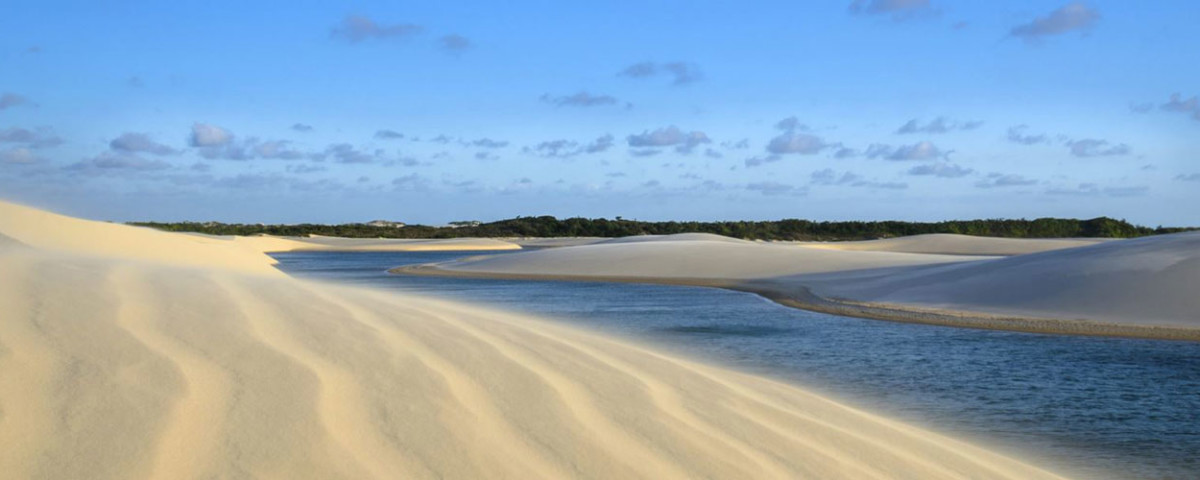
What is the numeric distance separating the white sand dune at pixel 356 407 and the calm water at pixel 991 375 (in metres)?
0.90

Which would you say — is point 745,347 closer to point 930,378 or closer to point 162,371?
point 930,378

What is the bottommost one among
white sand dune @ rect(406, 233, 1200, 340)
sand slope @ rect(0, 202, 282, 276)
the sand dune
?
the sand dune

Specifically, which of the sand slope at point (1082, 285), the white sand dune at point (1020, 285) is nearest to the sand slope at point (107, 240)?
the white sand dune at point (1020, 285)

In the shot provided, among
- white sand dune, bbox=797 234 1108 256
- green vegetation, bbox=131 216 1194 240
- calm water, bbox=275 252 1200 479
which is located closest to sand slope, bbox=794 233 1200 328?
calm water, bbox=275 252 1200 479

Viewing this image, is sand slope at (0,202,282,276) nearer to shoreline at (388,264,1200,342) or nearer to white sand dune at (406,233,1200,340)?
shoreline at (388,264,1200,342)

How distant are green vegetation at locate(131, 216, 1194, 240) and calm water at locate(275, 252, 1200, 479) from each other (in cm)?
6226

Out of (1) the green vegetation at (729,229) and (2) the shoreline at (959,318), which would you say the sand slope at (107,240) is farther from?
(1) the green vegetation at (729,229)

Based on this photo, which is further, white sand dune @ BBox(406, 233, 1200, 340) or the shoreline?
white sand dune @ BBox(406, 233, 1200, 340)

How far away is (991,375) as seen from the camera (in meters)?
8.41

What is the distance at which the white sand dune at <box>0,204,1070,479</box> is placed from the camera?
9.80ft

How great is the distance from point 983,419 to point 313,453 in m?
4.91

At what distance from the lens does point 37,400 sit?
327cm

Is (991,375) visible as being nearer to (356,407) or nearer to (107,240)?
(356,407)

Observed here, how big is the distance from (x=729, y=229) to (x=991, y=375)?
7673cm
